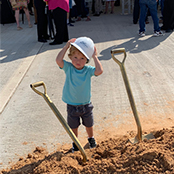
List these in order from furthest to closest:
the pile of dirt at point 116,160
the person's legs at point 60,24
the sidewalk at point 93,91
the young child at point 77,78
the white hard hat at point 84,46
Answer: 1. the person's legs at point 60,24
2. the sidewalk at point 93,91
3. the young child at point 77,78
4. the white hard hat at point 84,46
5. the pile of dirt at point 116,160

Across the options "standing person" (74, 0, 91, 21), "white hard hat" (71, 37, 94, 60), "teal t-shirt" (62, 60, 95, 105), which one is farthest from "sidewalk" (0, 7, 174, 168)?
"standing person" (74, 0, 91, 21)

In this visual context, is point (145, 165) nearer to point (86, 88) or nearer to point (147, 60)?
point (86, 88)

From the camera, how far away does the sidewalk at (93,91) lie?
10.8ft

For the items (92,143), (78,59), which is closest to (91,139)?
(92,143)

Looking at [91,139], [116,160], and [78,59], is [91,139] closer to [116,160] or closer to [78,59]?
[116,160]

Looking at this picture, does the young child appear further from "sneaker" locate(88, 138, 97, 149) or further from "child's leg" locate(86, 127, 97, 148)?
"sneaker" locate(88, 138, 97, 149)

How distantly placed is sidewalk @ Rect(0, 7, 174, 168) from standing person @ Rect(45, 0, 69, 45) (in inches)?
11.7

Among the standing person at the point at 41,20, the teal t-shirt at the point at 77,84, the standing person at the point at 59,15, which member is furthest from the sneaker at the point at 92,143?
the standing person at the point at 41,20

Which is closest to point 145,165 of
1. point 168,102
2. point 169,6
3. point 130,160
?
point 130,160

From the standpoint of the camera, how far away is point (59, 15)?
22.4 ft

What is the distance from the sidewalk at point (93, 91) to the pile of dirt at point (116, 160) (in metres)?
0.46

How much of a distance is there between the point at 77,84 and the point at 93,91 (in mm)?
1707

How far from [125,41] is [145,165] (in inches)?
208

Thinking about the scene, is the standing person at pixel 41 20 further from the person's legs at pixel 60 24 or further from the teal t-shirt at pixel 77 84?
the teal t-shirt at pixel 77 84
